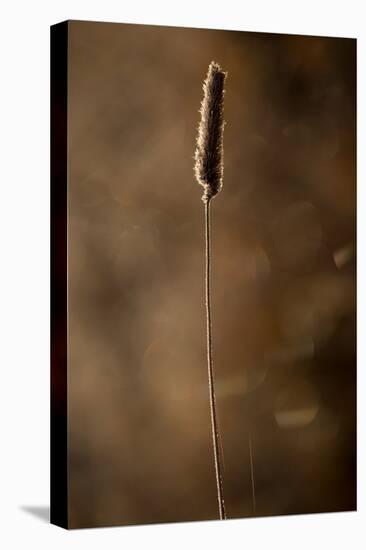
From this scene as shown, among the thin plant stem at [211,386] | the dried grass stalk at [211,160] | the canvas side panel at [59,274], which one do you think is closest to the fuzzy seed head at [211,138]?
the dried grass stalk at [211,160]

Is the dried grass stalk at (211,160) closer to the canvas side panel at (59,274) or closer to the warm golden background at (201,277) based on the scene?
the warm golden background at (201,277)

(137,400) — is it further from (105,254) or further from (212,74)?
(212,74)

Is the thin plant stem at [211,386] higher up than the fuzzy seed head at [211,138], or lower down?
lower down

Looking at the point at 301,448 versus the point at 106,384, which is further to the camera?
the point at 301,448

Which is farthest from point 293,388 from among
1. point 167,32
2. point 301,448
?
point 167,32

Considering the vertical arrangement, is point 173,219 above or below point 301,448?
above

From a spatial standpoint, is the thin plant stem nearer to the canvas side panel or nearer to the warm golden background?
the warm golden background
